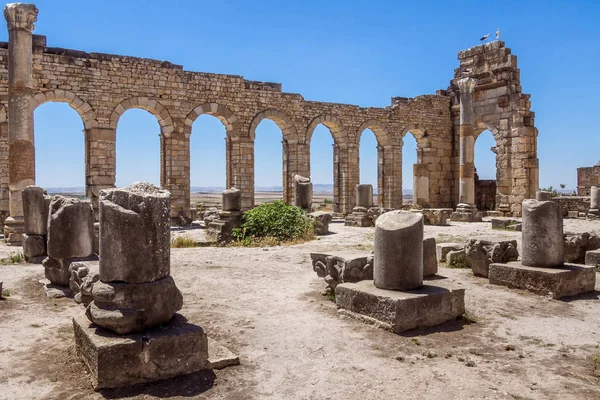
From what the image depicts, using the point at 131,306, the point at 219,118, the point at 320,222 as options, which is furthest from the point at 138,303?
the point at 219,118

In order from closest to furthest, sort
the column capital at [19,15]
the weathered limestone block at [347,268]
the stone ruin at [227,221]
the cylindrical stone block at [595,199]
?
the weathered limestone block at [347,268] → the column capital at [19,15] → the stone ruin at [227,221] → the cylindrical stone block at [595,199]

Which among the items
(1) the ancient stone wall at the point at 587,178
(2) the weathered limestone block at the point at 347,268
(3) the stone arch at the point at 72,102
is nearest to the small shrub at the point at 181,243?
(2) the weathered limestone block at the point at 347,268

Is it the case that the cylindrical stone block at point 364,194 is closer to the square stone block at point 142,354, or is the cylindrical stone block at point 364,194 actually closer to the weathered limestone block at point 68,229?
the weathered limestone block at point 68,229

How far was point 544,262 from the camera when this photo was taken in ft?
21.4

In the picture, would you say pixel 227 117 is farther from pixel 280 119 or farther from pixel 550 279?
pixel 550 279

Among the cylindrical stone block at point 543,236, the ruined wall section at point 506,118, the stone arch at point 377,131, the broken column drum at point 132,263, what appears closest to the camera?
the broken column drum at point 132,263

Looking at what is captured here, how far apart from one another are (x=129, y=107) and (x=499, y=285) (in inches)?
509

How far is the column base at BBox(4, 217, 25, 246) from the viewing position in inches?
452

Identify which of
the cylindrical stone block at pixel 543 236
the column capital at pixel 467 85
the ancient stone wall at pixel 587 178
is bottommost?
the cylindrical stone block at pixel 543 236

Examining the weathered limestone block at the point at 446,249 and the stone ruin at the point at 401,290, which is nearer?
the stone ruin at the point at 401,290

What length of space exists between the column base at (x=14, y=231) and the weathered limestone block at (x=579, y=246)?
1171cm

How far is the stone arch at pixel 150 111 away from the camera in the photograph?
1547cm

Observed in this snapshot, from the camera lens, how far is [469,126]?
19562 mm

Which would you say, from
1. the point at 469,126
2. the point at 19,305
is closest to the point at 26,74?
the point at 19,305
